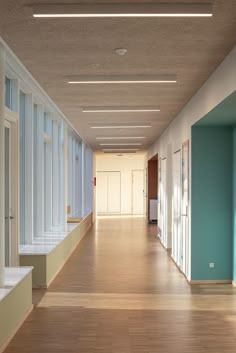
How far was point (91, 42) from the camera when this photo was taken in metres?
4.44

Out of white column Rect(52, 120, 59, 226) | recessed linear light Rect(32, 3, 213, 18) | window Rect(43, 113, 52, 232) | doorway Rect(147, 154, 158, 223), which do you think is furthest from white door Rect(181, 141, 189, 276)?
doorway Rect(147, 154, 158, 223)

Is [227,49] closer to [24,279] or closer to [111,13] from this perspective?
[111,13]

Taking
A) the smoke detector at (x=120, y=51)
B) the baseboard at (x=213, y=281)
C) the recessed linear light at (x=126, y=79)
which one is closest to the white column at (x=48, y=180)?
the baseboard at (x=213, y=281)

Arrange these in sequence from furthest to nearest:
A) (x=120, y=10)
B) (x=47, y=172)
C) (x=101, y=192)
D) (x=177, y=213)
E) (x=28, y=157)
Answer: (x=101, y=192)
(x=177, y=213)
(x=47, y=172)
(x=28, y=157)
(x=120, y=10)

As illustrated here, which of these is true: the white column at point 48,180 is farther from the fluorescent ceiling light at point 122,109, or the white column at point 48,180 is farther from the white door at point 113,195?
the white door at point 113,195

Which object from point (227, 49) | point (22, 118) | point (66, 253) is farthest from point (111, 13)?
point (66, 253)

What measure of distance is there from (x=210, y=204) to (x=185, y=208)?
0.75 m

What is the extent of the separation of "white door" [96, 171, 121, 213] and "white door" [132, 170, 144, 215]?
0.86m

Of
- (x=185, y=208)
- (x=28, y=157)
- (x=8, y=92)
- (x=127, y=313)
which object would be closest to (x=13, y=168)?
(x=8, y=92)

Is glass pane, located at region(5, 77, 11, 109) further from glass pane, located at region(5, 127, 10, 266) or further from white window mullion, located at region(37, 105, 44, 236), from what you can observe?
white window mullion, located at region(37, 105, 44, 236)

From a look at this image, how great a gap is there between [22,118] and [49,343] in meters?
A: 4.05

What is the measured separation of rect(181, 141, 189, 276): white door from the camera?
8023 mm

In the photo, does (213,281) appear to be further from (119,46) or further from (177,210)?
(119,46)

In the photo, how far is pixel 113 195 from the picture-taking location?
25.2 metres
